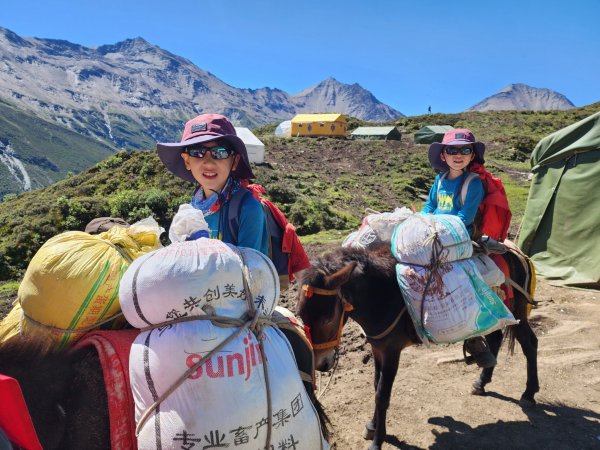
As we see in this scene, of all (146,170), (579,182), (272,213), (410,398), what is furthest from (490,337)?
Answer: (146,170)

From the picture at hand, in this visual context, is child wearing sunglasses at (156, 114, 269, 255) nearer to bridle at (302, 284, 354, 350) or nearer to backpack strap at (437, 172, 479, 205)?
bridle at (302, 284, 354, 350)

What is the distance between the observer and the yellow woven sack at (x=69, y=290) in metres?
1.81

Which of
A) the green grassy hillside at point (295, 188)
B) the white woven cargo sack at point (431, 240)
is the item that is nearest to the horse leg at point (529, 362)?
the white woven cargo sack at point (431, 240)

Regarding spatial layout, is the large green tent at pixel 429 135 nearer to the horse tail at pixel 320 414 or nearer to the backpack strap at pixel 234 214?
the horse tail at pixel 320 414

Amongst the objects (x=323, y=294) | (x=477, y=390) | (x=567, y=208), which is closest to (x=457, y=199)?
(x=323, y=294)

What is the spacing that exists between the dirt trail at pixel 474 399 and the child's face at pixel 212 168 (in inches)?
111

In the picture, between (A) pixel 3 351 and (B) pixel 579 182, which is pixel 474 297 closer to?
(A) pixel 3 351

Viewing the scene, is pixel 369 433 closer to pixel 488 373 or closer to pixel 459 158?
pixel 488 373

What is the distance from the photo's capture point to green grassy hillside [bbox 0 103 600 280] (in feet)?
43.2

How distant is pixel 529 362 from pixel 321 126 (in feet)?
148

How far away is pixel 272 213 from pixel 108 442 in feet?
4.95

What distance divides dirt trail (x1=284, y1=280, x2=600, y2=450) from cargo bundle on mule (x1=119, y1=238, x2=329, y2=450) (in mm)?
2514

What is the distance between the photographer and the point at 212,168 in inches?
94.9

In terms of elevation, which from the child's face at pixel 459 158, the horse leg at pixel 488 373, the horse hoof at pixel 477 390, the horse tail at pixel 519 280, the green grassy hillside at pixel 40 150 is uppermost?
the green grassy hillside at pixel 40 150
